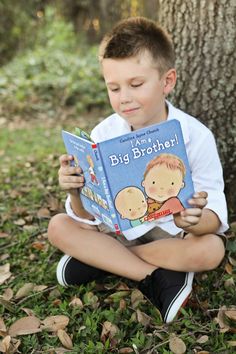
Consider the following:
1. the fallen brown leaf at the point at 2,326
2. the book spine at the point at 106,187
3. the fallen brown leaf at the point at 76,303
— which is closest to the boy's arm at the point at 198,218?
the book spine at the point at 106,187

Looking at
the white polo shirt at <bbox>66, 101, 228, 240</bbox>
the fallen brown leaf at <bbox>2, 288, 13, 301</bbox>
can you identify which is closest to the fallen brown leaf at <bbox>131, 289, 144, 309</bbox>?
the white polo shirt at <bbox>66, 101, 228, 240</bbox>

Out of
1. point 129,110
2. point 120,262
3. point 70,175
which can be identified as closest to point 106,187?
point 70,175

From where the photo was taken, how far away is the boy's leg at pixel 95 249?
2.58m

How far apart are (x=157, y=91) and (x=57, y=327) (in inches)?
44.9

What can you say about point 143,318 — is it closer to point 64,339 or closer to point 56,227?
point 64,339

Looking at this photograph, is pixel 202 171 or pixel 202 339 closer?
pixel 202 339

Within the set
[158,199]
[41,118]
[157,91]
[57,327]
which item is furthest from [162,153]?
[41,118]

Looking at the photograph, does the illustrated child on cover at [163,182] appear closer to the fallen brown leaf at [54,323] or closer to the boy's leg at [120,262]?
the boy's leg at [120,262]

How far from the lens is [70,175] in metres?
2.43

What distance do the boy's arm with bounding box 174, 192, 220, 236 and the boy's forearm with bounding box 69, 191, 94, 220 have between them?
0.54m

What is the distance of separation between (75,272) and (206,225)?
0.69 metres

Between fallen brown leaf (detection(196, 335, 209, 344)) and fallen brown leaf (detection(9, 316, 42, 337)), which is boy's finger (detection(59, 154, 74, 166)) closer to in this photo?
fallen brown leaf (detection(9, 316, 42, 337))

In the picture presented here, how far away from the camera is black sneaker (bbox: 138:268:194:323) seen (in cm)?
235

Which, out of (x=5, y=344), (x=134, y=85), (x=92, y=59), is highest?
(x=134, y=85)
